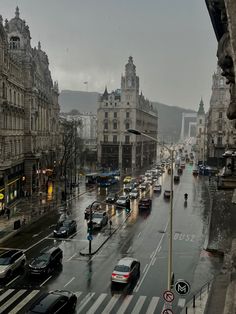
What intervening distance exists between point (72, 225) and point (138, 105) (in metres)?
82.9

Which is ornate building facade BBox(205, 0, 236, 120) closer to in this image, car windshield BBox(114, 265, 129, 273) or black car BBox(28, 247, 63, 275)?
car windshield BBox(114, 265, 129, 273)

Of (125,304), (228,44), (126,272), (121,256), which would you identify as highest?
(228,44)

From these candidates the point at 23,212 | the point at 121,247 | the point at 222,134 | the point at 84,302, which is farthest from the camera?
the point at 222,134

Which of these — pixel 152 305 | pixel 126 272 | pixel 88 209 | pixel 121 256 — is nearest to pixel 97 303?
pixel 152 305

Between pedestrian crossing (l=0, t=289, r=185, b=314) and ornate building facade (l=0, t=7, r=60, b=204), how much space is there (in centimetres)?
2306

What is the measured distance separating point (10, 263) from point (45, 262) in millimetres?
2147

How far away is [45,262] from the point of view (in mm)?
25234

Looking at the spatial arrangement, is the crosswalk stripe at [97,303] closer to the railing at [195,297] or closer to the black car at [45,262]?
the railing at [195,297]

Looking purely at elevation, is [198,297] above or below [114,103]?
below

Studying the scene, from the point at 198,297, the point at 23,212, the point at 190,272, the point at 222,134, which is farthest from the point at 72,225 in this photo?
the point at 222,134

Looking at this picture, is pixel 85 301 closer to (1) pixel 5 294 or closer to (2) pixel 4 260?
(1) pixel 5 294

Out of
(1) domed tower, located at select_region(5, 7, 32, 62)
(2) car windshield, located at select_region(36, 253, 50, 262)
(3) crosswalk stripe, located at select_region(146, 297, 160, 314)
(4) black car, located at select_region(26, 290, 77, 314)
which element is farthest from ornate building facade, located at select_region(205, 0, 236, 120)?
(1) domed tower, located at select_region(5, 7, 32, 62)

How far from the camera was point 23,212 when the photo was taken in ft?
150

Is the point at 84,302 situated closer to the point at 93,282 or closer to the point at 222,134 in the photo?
the point at 93,282
